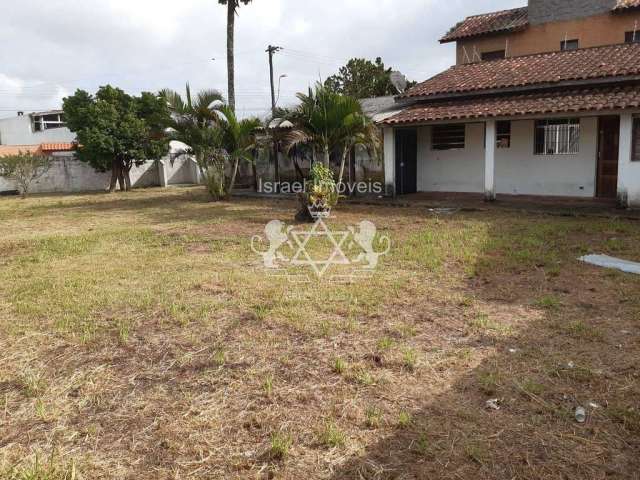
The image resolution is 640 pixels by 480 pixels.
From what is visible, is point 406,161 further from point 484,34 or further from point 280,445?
point 280,445

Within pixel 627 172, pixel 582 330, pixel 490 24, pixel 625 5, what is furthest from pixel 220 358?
pixel 490 24

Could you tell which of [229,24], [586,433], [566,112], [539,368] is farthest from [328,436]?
[229,24]

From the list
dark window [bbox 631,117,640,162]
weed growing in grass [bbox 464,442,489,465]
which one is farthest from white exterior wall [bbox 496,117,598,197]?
weed growing in grass [bbox 464,442,489,465]

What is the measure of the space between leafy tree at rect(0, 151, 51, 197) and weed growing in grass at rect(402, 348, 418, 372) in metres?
22.1

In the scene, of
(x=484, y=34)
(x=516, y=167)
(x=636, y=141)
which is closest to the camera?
(x=636, y=141)

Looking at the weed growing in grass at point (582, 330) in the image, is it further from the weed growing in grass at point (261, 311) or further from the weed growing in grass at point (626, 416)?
the weed growing in grass at point (261, 311)

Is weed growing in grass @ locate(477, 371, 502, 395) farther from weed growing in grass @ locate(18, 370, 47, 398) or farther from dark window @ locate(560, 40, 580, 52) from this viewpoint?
dark window @ locate(560, 40, 580, 52)

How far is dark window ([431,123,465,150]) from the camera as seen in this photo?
1628cm

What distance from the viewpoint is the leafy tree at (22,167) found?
21.6 meters

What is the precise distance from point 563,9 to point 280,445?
21.4 metres

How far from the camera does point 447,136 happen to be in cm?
1658

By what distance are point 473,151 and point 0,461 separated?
49.6ft

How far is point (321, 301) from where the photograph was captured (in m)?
5.69

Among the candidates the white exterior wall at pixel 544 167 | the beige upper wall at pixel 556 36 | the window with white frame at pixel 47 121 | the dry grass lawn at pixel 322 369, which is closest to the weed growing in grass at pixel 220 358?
the dry grass lawn at pixel 322 369
